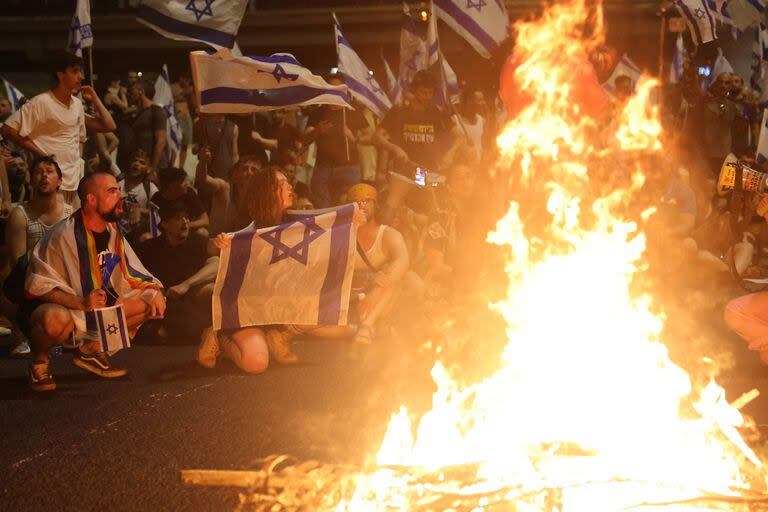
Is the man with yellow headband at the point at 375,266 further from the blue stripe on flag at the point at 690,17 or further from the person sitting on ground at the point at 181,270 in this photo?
the blue stripe on flag at the point at 690,17

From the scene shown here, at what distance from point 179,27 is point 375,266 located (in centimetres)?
418

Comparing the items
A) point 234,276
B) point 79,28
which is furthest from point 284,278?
point 79,28

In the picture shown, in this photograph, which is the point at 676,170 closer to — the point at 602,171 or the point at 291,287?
the point at 602,171

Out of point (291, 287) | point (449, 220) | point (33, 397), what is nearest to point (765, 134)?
point (449, 220)

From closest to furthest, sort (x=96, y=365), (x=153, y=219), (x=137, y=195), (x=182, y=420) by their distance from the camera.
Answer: (x=182, y=420), (x=96, y=365), (x=153, y=219), (x=137, y=195)

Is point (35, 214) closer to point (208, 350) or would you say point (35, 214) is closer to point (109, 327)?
point (109, 327)

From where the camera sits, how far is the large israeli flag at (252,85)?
9500 millimetres

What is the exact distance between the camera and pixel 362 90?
12156 millimetres

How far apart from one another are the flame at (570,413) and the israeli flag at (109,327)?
265 centimetres

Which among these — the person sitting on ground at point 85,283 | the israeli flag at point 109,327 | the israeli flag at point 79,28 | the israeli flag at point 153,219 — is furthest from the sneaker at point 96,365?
the israeli flag at point 79,28

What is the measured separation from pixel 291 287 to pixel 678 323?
444 cm

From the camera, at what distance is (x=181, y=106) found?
48.9ft

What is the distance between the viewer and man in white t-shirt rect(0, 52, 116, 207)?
8430 millimetres

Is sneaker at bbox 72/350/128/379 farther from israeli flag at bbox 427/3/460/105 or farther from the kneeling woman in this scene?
israeli flag at bbox 427/3/460/105
